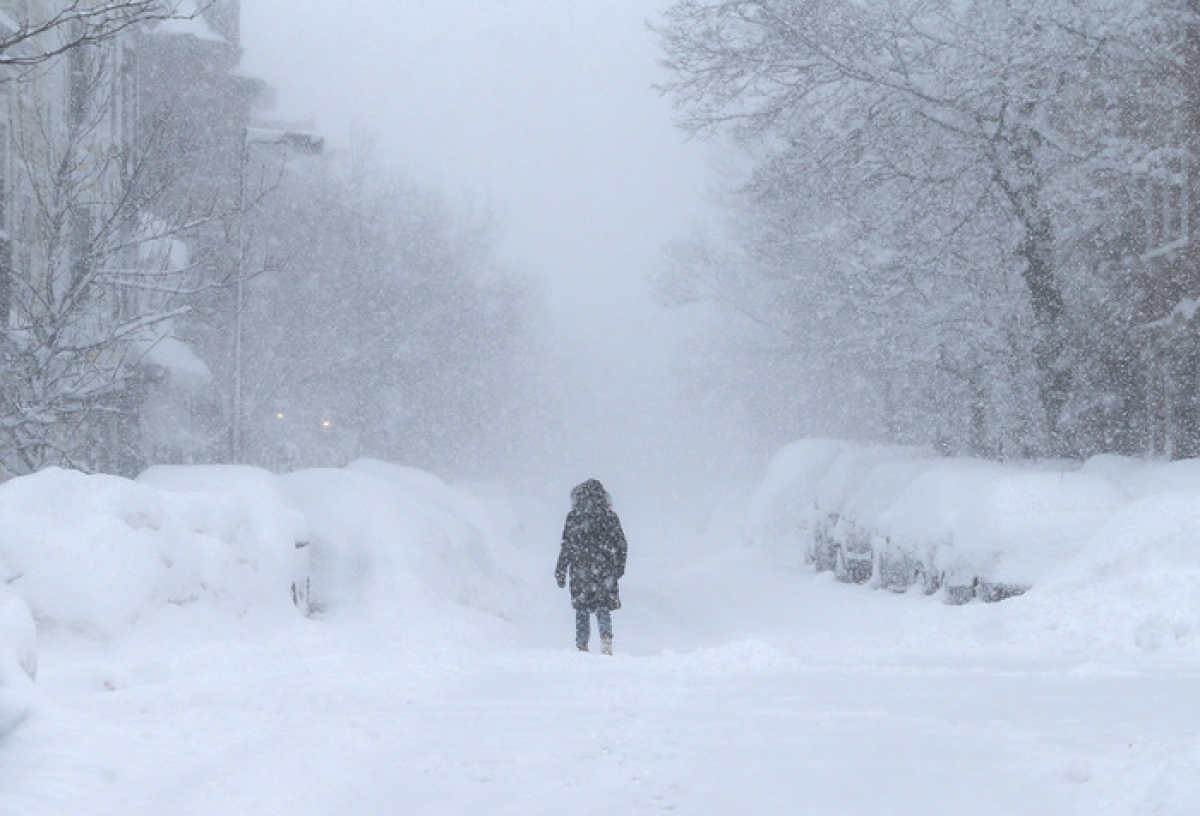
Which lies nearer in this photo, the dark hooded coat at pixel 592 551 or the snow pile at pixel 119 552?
the snow pile at pixel 119 552

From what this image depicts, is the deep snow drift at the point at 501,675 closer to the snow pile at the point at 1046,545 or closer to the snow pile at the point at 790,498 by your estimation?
the snow pile at the point at 1046,545

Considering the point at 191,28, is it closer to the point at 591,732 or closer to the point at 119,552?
the point at 119,552

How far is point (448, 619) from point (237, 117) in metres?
28.9

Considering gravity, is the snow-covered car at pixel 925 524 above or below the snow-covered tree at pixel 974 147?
below

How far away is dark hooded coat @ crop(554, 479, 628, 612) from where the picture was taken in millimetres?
12594

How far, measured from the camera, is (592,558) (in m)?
12.6

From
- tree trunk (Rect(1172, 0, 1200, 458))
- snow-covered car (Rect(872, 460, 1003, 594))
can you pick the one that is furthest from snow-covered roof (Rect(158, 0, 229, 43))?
snow-covered car (Rect(872, 460, 1003, 594))

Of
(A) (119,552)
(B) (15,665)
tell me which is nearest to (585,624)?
(A) (119,552)

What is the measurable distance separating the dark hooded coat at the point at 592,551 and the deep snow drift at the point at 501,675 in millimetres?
929

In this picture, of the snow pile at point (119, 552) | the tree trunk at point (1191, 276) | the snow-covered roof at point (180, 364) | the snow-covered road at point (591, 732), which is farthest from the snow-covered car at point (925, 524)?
the snow-covered roof at point (180, 364)

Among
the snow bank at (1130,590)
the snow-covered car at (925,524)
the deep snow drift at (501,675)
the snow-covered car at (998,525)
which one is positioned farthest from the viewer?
the snow-covered car at (925,524)

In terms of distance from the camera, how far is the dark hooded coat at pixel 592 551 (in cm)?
1259

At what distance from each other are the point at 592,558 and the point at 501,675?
308 cm

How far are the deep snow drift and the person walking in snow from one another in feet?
2.92
